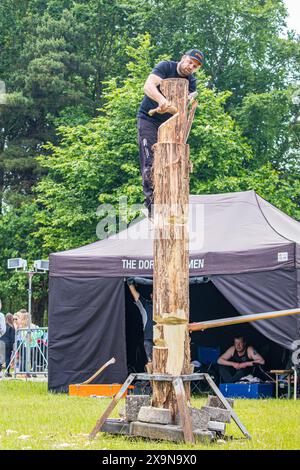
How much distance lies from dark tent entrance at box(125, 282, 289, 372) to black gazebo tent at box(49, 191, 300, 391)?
1172 mm

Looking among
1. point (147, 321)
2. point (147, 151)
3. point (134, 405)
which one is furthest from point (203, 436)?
point (147, 321)

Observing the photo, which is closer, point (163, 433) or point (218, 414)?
point (163, 433)

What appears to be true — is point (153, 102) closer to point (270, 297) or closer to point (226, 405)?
point (226, 405)

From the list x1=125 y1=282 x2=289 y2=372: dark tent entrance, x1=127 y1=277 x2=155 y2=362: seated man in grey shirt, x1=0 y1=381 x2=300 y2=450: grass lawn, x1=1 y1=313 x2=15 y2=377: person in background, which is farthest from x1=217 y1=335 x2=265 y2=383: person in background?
x1=1 y1=313 x2=15 y2=377: person in background

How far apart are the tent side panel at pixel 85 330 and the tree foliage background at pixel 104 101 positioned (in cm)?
1288

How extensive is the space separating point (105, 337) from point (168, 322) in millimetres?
5853

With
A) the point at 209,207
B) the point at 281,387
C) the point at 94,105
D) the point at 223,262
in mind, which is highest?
the point at 94,105

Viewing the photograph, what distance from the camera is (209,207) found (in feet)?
45.2

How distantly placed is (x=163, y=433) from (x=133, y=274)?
5.93m

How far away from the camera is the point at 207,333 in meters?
15.0

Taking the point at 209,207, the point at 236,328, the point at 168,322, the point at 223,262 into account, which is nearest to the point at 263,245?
the point at 223,262

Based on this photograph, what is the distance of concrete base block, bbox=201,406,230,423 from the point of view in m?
7.25

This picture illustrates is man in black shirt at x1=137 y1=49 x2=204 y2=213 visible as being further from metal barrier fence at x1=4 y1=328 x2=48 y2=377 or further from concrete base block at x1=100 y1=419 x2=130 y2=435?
metal barrier fence at x1=4 y1=328 x2=48 y2=377

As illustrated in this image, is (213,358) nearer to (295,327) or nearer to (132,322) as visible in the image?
(132,322)
